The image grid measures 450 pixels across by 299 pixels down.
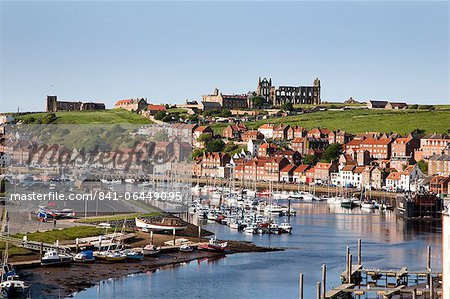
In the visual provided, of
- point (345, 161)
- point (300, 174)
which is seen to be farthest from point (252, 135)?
point (345, 161)

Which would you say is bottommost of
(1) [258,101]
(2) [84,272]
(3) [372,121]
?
(2) [84,272]

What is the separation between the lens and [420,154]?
66.2m

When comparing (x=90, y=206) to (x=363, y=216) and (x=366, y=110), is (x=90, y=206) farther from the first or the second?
(x=366, y=110)

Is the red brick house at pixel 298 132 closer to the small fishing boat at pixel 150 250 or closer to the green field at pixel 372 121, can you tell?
the green field at pixel 372 121

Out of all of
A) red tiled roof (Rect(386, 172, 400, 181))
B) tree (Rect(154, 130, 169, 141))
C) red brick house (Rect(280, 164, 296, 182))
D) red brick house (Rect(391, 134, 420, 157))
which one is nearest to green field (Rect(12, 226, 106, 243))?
red tiled roof (Rect(386, 172, 400, 181))

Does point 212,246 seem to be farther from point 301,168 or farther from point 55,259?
point 301,168

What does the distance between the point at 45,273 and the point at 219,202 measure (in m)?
26.0

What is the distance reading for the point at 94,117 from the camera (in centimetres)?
9494

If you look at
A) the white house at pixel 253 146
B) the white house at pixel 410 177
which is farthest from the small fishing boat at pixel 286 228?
the white house at pixel 253 146

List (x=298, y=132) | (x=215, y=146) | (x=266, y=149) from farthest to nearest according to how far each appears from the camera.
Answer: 1. (x=298, y=132)
2. (x=215, y=146)
3. (x=266, y=149)

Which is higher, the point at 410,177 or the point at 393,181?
the point at 410,177

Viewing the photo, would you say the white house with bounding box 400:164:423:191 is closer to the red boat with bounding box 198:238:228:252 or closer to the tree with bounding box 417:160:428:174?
the tree with bounding box 417:160:428:174

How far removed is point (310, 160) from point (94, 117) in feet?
104

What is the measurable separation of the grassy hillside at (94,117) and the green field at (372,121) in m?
8.59
